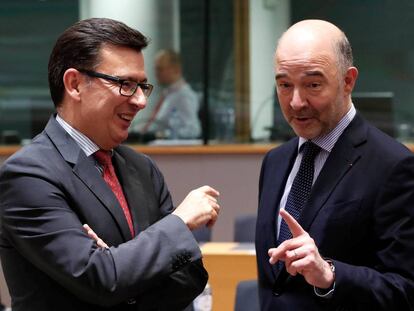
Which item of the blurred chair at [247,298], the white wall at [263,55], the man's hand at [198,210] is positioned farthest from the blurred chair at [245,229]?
the man's hand at [198,210]

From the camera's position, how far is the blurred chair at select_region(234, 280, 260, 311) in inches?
163

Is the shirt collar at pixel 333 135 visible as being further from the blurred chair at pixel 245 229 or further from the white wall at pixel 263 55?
the white wall at pixel 263 55

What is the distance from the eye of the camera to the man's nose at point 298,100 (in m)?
2.54

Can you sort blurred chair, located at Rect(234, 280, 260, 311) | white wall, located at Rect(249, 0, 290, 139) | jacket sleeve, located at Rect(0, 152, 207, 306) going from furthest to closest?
1. white wall, located at Rect(249, 0, 290, 139)
2. blurred chair, located at Rect(234, 280, 260, 311)
3. jacket sleeve, located at Rect(0, 152, 207, 306)

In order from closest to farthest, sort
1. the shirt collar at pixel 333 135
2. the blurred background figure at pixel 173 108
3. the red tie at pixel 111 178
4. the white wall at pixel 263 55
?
the red tie at pixel 111 178, the shirt collar at pixel 333 135, the white wall at pixel 263 55, the blurred background figure at pixel 173 108

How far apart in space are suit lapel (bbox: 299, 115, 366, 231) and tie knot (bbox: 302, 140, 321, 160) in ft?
0.25

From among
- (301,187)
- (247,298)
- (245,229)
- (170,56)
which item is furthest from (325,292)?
(170,56)

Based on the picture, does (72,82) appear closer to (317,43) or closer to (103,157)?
(103,157)

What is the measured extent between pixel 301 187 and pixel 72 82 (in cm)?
73

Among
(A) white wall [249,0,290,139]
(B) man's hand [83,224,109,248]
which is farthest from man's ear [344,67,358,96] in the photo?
(A) white wall [249,0,290,139]

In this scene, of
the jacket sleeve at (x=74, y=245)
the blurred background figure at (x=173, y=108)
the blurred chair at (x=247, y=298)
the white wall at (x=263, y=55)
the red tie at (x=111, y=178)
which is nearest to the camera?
the jacket sleeve at (x=74, y=245)

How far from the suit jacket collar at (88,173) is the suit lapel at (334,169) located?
0.51 m

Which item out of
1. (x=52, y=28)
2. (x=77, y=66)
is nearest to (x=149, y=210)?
(x=77, y=66)

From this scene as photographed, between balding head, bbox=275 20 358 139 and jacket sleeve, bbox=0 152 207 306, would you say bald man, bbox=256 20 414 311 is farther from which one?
jacket sleeve, bbox=0 152 207 306
